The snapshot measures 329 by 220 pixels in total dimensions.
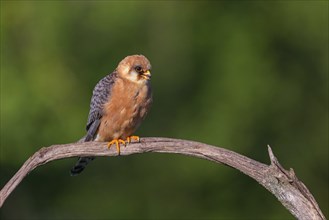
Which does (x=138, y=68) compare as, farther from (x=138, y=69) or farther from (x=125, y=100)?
(x=125, y=100)

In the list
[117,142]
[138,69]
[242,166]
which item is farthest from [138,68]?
[242,166]

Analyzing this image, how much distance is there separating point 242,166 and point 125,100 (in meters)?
1.52

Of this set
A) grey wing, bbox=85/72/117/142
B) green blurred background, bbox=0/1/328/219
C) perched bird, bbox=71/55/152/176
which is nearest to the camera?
perched bird, bbox=71/55/152/176

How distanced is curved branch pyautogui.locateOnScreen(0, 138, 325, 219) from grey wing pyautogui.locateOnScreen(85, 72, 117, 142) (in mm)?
954

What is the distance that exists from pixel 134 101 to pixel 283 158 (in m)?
9.22

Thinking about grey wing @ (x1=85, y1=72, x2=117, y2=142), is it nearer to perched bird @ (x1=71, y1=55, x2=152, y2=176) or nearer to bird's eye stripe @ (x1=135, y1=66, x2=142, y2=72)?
perched bird @ (x1=71, y1=55, x2=152, y2=176)

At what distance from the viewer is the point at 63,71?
16.4 metres

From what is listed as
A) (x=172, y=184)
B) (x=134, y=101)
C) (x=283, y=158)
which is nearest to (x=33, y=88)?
(x=172, y=184)

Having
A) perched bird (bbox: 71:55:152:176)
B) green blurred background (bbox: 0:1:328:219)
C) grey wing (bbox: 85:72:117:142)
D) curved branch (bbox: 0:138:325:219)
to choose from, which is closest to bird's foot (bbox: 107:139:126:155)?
perched bird (bbox: 71:55:152:176)

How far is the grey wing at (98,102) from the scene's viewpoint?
8.45m

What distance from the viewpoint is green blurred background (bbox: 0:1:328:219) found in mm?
15781

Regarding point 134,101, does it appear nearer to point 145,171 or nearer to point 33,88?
point 33,88

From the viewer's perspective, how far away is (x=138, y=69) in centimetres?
822

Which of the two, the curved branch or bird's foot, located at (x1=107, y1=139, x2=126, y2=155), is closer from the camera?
the curved branch
